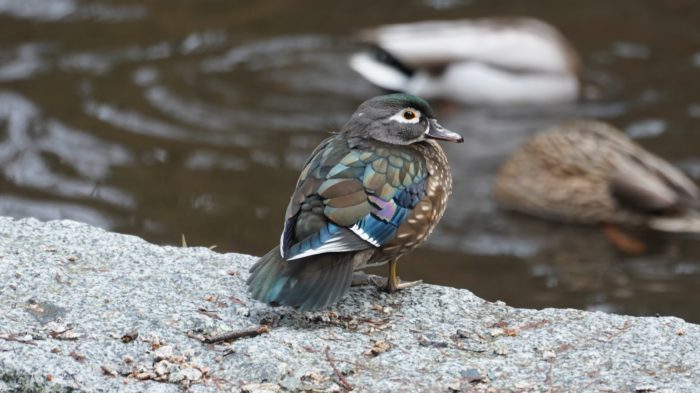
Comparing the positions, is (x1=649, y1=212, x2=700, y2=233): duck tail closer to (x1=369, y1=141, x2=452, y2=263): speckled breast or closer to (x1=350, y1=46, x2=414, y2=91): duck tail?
(x1=350, y1=46, x2=414, y2=91): duck tail

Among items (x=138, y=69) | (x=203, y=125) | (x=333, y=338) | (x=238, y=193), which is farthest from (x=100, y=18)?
(x=333, y=338)

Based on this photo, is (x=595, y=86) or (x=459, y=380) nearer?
(x=459, y=380)

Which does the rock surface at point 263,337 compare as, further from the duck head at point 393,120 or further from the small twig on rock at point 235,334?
the duck head at point 393,120

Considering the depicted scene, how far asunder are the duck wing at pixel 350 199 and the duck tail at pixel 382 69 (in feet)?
23.4

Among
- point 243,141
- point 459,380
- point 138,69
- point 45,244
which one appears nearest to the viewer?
point 459,380

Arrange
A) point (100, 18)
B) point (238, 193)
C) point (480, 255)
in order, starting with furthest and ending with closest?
point (100, 18) → point (238, 193) → point (480, 255)

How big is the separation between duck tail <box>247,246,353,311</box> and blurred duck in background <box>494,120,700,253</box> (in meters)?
5.01

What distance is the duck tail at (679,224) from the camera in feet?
29.6

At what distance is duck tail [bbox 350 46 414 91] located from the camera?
38.8 feet

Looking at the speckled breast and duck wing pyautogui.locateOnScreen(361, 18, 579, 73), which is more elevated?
duck wing pyautogui.locateOnScreen(361, 18, 579, 73)

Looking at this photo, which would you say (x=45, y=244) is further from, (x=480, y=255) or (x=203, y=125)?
(x=203, y=125)

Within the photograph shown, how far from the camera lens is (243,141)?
10102 mm

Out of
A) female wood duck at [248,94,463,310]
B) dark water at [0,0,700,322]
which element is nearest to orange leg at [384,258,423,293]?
female wood duck at [248,94,463,310]

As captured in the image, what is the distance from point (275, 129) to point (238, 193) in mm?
1418
